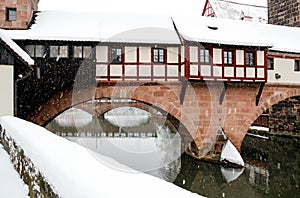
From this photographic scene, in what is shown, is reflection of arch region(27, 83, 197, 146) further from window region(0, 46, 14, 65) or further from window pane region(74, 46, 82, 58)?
window region(0, 46, 14, 65)

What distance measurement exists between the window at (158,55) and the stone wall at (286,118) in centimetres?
903

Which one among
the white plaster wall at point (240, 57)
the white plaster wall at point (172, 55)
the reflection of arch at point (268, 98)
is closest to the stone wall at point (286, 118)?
the reflection of arch at point (268, 98)

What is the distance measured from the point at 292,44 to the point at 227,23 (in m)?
2.83

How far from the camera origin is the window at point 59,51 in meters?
11.5

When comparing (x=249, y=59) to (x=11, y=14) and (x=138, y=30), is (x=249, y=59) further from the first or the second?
(x=11, y=14)

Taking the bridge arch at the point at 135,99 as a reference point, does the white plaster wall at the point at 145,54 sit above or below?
above

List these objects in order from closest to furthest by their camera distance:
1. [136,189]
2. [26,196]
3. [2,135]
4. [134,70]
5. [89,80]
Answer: [136,189], [26,196], [2,135], [89,80], [134,70]

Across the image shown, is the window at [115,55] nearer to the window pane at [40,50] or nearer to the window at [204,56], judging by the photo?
the window pane at [40,50]

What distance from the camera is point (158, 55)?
1266cm

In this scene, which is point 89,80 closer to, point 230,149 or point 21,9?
point 21,9

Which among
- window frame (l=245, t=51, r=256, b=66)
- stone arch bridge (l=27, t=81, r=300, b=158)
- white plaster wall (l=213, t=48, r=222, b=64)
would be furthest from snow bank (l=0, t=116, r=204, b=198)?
window frame (l=245, t=51, r=256, b=66)

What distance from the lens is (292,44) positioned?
15.4 meters

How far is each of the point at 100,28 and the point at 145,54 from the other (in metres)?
1.79

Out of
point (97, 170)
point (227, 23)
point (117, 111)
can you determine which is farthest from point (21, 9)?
point (117, 111)
